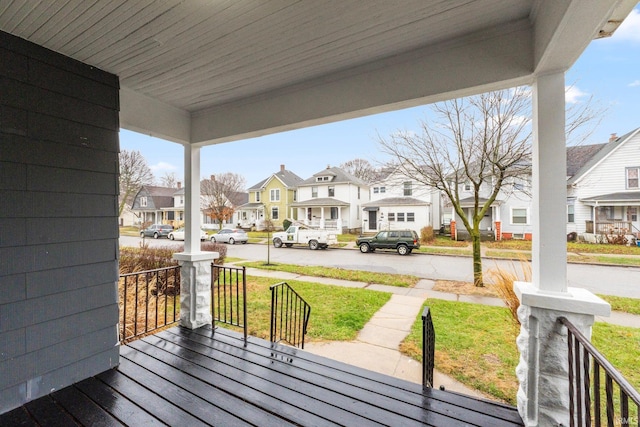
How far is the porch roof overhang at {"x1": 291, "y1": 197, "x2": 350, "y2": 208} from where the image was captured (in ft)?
62.1

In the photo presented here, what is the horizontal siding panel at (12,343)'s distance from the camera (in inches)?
72.2

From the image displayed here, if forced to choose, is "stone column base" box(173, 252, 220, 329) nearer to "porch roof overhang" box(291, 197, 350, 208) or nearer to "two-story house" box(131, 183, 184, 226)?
"porch roof overhang" box(291, 197, 350, 208)


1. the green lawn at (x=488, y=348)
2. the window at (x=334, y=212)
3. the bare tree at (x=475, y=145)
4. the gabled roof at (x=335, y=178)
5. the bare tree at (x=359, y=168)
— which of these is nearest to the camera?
the green lawn at (x=488, y=348)

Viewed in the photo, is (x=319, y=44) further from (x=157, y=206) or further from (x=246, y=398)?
(x=157, y=206)

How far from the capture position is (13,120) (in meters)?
1.90

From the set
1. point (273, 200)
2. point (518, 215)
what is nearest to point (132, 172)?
point (273, 200)

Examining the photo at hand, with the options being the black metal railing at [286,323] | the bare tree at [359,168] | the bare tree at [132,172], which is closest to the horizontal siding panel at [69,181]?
the black metal railing at [286,323]

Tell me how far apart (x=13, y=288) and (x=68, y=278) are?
29cm

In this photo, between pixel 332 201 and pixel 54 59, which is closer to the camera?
pixel 54 59

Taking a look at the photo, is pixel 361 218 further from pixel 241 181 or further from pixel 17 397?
pixel 17 397

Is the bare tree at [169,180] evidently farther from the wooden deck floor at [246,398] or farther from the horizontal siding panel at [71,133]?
the wooden deck floor at [246,398]

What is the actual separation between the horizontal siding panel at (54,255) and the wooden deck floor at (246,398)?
37.9 inches

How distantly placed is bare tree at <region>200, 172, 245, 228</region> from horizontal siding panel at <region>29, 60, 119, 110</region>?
18.0 meters

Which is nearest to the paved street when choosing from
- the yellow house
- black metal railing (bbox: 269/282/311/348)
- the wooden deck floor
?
the wooden deck floor
